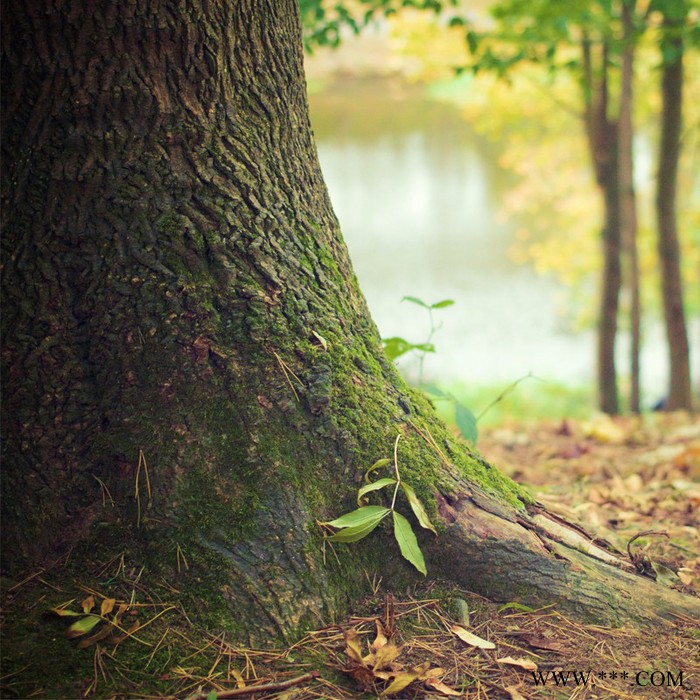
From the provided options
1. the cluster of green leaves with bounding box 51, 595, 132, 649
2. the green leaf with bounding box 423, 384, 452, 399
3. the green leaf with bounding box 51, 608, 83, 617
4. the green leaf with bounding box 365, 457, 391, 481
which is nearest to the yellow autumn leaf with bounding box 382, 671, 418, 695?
the green leaf with bounding box 365, 457, 391, 481

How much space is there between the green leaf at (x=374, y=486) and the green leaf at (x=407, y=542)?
7 cm

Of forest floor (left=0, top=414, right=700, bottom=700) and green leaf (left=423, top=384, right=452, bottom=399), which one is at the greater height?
green leaf (left=423, top=384, right=452, bottom=399)

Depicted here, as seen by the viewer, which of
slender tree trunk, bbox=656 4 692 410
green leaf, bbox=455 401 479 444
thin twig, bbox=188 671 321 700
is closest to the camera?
thin twig, bbox=188 671 321 700

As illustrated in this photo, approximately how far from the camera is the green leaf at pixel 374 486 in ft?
5.80

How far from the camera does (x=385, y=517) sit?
1818 mm

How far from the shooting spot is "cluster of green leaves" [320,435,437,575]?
1751 mm

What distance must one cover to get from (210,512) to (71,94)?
1.04m

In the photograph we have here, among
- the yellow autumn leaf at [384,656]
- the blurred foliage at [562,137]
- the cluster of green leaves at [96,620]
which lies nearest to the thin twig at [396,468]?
the yellow autumn leaf at [384,656]

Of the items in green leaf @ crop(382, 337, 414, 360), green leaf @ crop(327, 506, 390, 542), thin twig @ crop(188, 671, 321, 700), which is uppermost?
green leaf @ crop(382, 337, 414, 360)

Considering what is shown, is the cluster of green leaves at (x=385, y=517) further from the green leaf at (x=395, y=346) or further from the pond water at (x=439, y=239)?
the pond water at (x=439, y=239)

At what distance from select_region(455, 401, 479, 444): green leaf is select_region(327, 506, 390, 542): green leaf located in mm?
566

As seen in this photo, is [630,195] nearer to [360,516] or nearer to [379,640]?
[360,516]

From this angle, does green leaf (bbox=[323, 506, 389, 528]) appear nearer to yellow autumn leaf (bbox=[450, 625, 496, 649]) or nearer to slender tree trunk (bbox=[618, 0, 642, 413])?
yellow autumn leaf (bbox=[450, 625, 496, 649])

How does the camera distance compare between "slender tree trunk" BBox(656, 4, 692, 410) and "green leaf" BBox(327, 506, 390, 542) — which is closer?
"green leaf" BBox(327, 506, 390, 542)
